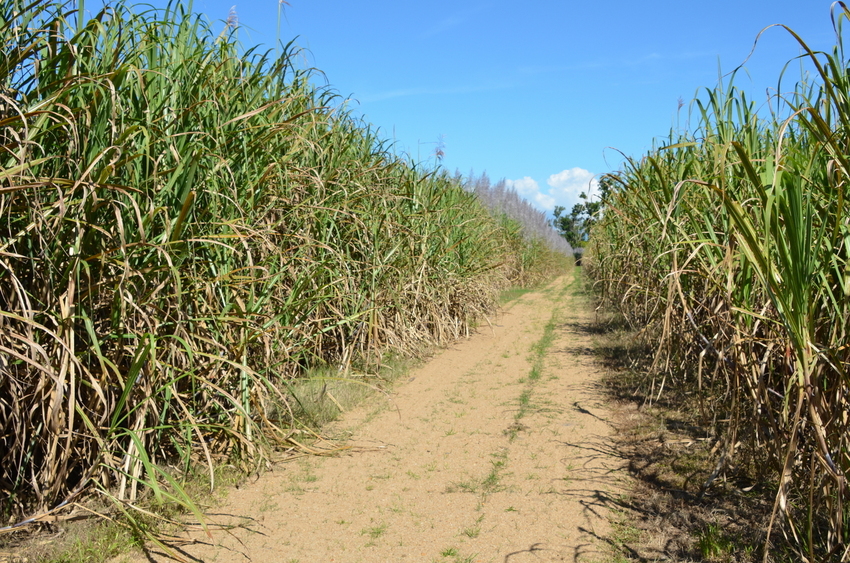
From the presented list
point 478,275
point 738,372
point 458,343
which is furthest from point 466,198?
point 738,372

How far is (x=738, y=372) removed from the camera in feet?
8.98

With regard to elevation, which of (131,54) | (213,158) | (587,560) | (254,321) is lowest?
(587,560)

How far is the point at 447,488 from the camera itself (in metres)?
3.47

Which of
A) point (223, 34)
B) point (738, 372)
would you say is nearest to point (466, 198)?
point (223, 34)

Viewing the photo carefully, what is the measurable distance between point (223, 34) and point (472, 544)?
3.24m

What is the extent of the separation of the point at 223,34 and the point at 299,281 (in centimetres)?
160

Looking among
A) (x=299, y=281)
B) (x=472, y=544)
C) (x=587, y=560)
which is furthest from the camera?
(x=299, y=281)

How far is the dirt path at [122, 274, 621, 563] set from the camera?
279 centimetres

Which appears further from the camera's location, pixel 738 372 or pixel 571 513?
pixel 571 513

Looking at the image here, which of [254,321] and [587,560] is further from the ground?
[254,321]

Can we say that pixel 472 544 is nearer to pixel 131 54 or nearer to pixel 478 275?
pixel 131 54

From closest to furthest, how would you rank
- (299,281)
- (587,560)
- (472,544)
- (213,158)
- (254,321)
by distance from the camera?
(587,560) → (472,544) → (213,158) → (254,321) → (299,281)

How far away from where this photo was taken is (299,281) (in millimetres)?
3854

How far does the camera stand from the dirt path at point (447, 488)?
279cm
